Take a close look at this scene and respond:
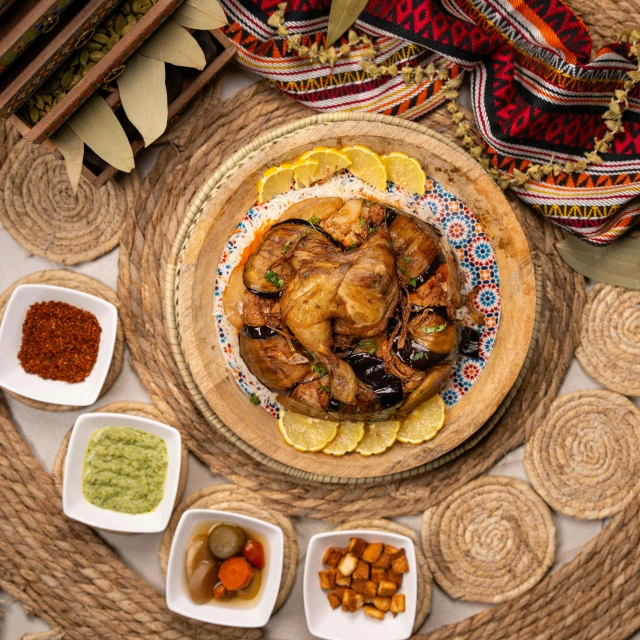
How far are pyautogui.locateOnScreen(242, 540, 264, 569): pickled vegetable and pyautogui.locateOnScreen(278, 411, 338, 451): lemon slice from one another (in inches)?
24.3

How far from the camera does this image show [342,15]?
3475 mm

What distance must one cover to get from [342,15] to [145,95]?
1111 millimetres

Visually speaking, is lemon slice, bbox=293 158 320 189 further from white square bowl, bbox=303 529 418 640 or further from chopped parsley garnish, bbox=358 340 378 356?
white square bowl, bbox=303 529 418 640

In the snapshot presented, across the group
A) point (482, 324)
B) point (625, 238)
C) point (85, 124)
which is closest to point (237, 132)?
point (85, 124)

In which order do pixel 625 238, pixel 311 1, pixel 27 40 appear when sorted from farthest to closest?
pixel 625 238 → pixel 311 1 → pixel 27 40

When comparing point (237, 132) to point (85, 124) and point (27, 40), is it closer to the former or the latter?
point (85, 124)

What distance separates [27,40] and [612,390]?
3.51m

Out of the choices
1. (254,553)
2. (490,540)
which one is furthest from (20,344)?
(490,540)

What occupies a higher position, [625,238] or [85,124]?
[625,238]

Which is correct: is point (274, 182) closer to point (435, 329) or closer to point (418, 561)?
point (435, 329)

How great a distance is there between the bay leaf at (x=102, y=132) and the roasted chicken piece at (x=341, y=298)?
3.80ft

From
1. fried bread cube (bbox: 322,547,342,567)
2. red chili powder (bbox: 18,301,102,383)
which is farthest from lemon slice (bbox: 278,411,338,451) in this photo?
red chili powder (bbox: 18,301,102,383)

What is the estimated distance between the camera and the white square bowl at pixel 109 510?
359 centimetres

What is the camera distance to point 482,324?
3.50m
